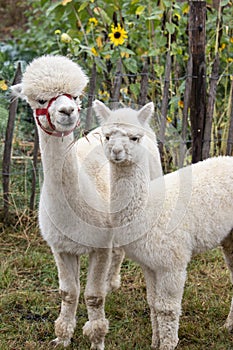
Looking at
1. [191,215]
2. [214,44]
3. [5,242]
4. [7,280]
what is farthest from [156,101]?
[191,215]

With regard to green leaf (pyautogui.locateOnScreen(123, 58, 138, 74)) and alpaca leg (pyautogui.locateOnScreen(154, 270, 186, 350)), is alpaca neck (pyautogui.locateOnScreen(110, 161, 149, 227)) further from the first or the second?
green leaf (pyautogui.locateOnScreen(123, 58, 138, 74))

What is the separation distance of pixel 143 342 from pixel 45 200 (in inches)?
44.6

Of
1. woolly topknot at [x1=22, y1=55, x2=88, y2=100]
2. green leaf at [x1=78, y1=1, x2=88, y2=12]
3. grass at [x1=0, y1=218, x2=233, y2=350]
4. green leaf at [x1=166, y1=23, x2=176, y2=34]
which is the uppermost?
green leaf at [x1=78, y1=1, x2=88, y2=12]

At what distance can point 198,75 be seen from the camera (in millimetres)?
5270

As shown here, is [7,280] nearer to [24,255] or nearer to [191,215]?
[24,255]

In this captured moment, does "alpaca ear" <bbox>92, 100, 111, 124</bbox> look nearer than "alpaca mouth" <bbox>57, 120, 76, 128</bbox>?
No

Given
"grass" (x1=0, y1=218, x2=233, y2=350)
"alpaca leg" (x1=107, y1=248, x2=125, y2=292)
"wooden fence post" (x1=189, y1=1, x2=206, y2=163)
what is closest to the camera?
"grass" (x1=0, y1=218, x2=233, y2=350)

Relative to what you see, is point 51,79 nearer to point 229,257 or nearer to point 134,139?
point 134,139

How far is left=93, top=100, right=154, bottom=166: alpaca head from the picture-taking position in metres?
3.03

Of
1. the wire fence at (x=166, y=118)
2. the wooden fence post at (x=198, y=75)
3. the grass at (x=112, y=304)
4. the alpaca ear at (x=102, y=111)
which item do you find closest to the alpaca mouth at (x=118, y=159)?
the alpaca ear at (x=102, y=111)

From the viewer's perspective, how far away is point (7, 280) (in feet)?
15.0

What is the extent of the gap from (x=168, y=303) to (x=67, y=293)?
0.65 meters

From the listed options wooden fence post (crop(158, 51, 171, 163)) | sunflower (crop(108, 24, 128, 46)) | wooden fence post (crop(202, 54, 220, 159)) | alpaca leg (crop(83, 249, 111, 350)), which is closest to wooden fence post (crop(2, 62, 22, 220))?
sunflower (crop(108, 24, 128, 46))

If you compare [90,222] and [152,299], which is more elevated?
[90,222]
